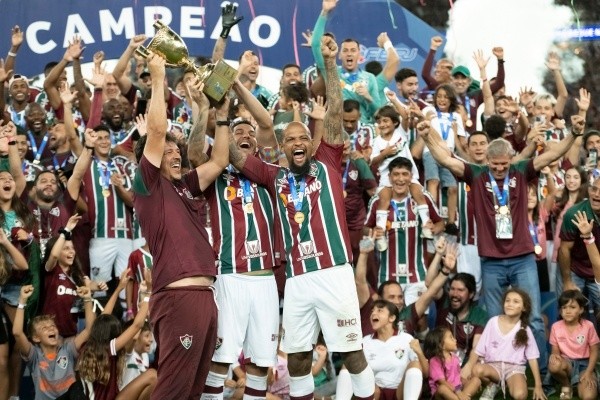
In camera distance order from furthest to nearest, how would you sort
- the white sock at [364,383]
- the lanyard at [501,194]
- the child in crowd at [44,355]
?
the lanyard at [501,194], the child in crowd at [44,355], the white sock at [364,383]

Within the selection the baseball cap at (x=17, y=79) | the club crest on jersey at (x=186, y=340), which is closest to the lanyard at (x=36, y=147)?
the baseball cap at (x=17, y=79)

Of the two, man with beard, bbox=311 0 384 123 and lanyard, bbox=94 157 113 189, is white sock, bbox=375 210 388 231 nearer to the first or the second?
man with beard, bbox=311 0 384 123

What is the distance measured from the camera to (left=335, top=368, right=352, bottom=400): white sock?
32.1 feet

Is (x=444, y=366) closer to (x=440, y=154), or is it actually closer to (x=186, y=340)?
(x=440, y=154)

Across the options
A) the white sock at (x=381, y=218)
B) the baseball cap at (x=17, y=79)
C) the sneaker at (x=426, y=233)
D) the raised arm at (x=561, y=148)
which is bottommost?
the sneaker at (x=426, y=233)

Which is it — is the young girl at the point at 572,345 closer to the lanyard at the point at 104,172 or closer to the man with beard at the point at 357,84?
the man with beard at the point at 357,84

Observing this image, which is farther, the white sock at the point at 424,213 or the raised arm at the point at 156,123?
the white sock at the point at 424,213

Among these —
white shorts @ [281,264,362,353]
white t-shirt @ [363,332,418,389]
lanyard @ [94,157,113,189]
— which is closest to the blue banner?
lanyard @ [94,157,113,189]

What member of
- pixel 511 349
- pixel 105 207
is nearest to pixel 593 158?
pixel 511 349

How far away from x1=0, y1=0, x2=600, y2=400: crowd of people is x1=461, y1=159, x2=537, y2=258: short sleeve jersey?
0.02 meters

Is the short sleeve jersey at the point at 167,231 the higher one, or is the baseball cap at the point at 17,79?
the baseball cap at the point at 17,79

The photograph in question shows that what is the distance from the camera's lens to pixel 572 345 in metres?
11.1

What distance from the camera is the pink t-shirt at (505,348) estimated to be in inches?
425

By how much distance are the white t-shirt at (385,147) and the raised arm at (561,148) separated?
1.35m
